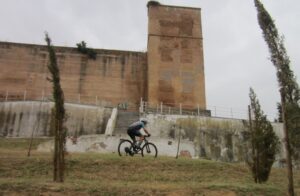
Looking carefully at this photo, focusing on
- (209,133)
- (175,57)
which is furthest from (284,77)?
(175,57)

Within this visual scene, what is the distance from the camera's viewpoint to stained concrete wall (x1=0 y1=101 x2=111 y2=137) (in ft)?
86.2

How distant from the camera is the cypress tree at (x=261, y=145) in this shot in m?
12.4

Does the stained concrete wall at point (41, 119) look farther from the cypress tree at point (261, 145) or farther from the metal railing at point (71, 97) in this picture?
the cypress tree at point (261, 145)

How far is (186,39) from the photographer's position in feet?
109

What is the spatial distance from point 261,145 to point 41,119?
16843mm

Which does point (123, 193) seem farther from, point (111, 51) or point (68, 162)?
point (111, 51)

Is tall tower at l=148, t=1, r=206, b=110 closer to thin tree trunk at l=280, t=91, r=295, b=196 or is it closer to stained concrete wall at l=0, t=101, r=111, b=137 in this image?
stained concrete wall at l=0, t=101, r=111, b=137

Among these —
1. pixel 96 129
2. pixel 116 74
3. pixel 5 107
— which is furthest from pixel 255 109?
pixel 116 74

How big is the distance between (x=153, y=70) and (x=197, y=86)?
11.3 feet

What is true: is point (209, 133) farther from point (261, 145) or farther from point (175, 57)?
point (261, 145)

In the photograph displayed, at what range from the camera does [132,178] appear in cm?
1190

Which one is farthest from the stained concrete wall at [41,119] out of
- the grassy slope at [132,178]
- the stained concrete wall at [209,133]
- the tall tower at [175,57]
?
the grassy slope at [132,178]

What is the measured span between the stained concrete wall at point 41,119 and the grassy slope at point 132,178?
1270 cm

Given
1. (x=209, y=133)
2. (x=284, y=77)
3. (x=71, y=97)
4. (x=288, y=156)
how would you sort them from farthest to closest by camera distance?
1. (x=71, y=97)
2. (x=209, y=133)
3. (x=284, y=77)
4. (x=288, y=156)
